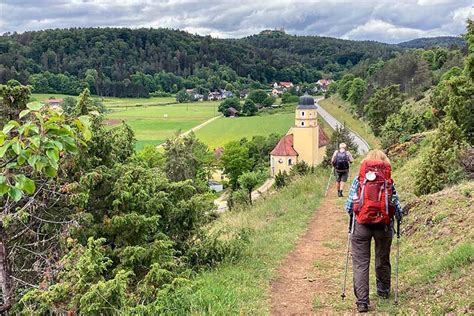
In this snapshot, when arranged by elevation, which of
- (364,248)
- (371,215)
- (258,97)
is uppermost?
(258,97)

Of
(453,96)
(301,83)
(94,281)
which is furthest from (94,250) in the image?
(301,83)

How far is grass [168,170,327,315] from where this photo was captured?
564 centimetres

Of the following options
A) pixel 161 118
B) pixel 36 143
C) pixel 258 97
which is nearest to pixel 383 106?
pixel 36 143

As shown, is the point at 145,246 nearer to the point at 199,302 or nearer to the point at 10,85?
the point at 199,302

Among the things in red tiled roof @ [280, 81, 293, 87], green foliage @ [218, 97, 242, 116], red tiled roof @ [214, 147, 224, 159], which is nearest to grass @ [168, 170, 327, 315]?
red tiled roof @ [214, 147, 224, 159]

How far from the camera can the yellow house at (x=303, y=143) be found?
52.3 metres

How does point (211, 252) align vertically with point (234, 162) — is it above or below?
above

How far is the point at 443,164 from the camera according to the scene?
11984 mm

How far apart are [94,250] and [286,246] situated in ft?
13.8

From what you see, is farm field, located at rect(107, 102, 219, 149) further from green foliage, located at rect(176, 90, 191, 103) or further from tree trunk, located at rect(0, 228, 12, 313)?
tree trunk, located at rect(0, 228, 12, 313)

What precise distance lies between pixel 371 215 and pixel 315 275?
7.78 feet

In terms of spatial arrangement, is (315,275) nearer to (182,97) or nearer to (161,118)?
(161,118)

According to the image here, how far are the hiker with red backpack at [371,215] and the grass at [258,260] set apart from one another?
3.96ft

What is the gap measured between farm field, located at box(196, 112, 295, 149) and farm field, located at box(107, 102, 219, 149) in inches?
172
